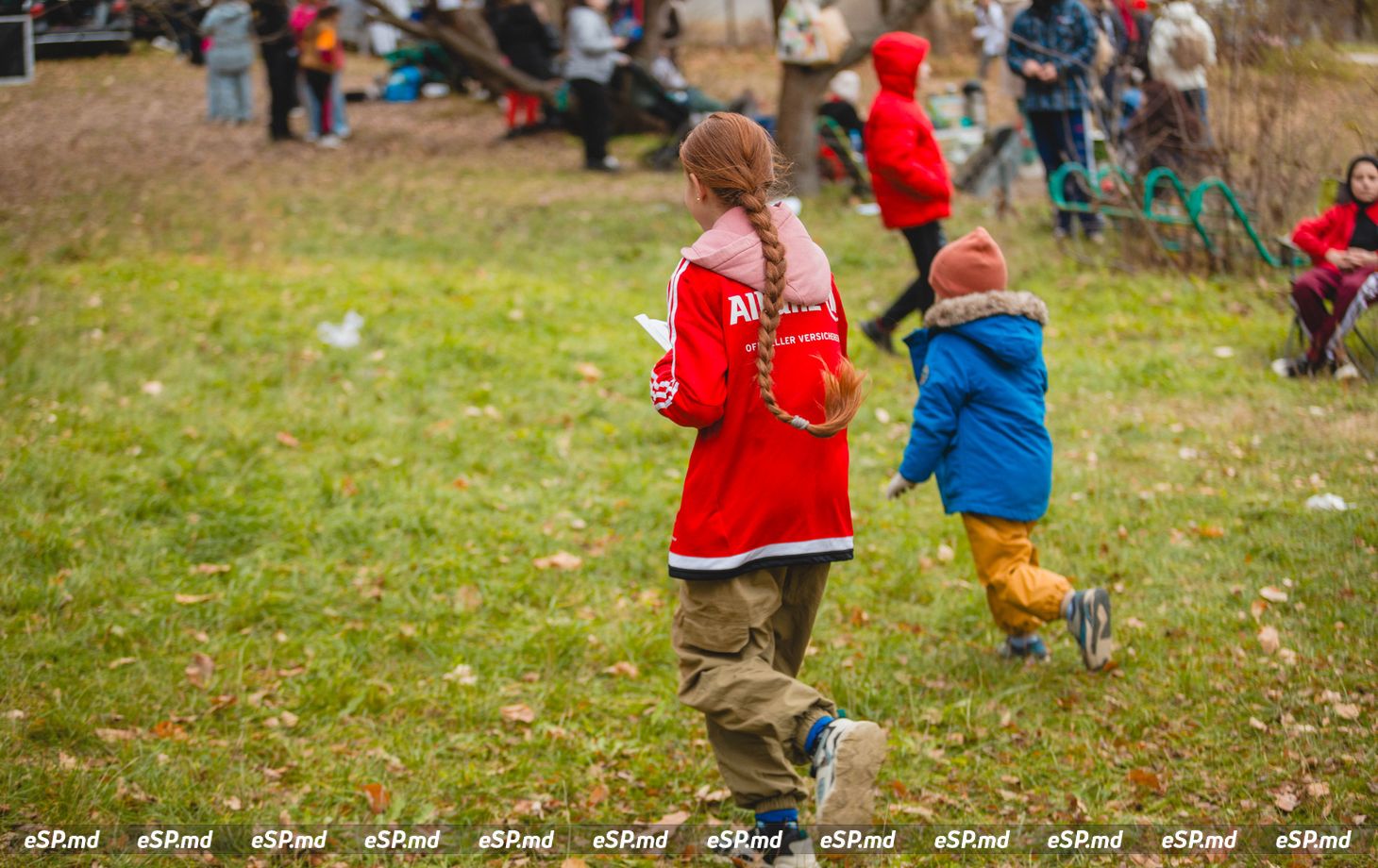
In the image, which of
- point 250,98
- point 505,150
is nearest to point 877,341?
point 505,150

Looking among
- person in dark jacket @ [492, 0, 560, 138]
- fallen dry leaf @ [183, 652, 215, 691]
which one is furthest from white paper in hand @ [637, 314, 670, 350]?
person in dark jacket @ [492, 0, 560, 138]

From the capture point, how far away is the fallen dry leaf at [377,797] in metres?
3.83

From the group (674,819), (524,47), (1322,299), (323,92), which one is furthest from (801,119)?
(674,819)

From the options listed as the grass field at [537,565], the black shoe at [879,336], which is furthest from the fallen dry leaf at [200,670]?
the black shoe at [879,336]

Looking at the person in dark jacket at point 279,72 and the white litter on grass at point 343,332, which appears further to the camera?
the person in dark jacket at point 279,72

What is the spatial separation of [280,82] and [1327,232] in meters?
13.0

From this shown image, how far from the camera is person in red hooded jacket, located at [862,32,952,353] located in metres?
7.18

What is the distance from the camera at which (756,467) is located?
3176 mm

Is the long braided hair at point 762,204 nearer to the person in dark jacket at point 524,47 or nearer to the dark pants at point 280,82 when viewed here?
the dark pants at point 280,82

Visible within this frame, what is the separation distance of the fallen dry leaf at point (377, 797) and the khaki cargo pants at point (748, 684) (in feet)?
3.83

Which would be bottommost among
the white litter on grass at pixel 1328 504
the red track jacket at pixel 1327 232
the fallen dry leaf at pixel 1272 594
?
the fallen dry leaf at pixel 1272 594

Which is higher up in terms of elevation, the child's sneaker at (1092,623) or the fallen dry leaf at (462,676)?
the child's sneaker at (1092,623)

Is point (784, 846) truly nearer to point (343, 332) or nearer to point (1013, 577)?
point (1013, 577)

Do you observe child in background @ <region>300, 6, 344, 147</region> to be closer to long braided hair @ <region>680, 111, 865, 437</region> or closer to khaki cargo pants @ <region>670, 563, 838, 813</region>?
long braided hair @ <region>680, 111, 865, 437</region>
